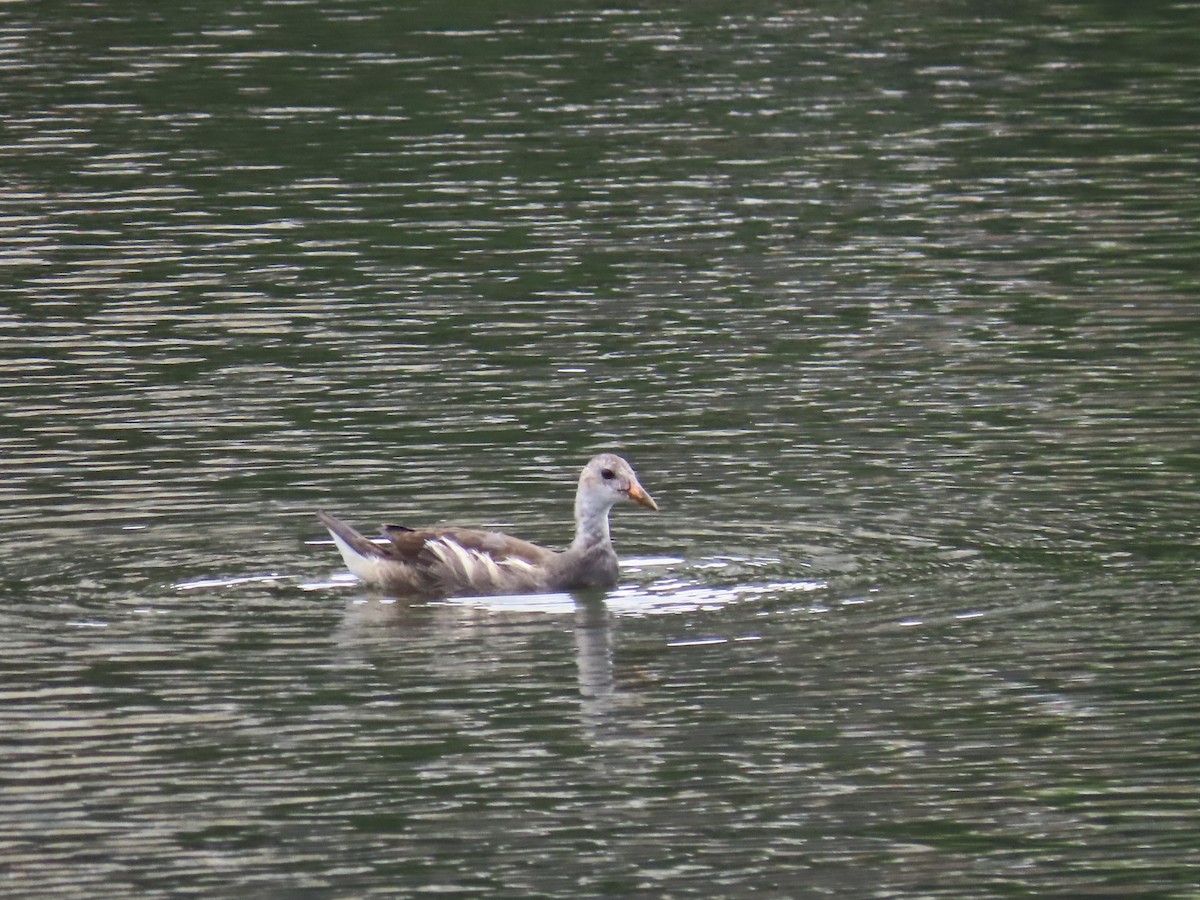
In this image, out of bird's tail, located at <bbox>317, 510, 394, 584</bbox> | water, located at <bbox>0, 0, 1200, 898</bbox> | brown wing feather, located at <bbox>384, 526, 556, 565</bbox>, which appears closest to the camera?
water, located at <bbox>0, 0, 1200, 898</bbox>

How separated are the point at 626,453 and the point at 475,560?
3260 millimetres

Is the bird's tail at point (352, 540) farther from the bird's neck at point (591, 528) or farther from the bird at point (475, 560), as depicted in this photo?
the bird's neck at point (591, 528)

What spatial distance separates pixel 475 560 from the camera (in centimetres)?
1666

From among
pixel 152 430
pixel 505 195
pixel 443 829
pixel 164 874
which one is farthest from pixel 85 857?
pixel 505 195

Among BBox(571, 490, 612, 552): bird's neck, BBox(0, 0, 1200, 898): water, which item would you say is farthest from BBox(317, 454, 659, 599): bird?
BBox(0, 0, 1200, 898): water

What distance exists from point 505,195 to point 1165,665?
15.1m

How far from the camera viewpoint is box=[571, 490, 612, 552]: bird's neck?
17.0 meters

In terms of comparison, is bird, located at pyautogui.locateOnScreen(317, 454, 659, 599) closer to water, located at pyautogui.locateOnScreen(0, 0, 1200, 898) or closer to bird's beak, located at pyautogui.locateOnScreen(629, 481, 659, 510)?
bird's beak, located at pyautogui.locateOnScreen(629, 481, 659, 510)

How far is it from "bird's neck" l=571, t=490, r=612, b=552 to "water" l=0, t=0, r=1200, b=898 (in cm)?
43

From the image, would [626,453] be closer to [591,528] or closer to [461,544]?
[591,528]

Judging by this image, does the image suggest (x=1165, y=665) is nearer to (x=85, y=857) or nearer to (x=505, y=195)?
(x=85, y=857)

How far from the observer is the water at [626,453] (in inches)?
507

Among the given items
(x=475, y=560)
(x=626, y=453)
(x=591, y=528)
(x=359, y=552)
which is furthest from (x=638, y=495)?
(x=626, y=453)

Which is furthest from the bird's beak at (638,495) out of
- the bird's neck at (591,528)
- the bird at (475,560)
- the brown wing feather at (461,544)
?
the brown wing feather at (461,544)
